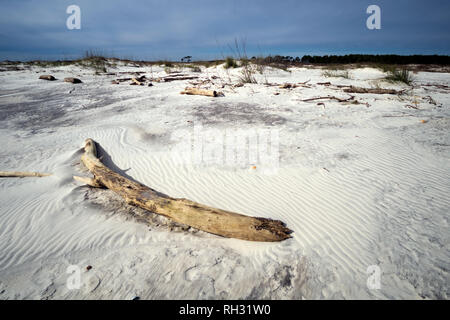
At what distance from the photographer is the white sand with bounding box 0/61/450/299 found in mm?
1866

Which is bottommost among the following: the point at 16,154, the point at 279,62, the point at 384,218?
the point at 384,218

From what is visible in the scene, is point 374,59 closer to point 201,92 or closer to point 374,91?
point 374,91

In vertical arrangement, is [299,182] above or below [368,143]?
below

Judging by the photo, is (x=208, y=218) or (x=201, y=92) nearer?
(x=208, y=218)

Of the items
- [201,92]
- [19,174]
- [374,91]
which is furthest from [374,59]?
[19,174]

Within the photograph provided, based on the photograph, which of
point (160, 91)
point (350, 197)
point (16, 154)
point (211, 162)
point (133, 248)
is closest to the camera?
point (133, 248)

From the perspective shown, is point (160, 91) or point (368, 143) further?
point (160, 91)

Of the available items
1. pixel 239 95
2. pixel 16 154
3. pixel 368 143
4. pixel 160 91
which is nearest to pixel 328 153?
pixel 368 143

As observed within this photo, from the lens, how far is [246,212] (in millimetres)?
2779

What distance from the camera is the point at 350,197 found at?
2896mm

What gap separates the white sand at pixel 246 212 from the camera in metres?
1.87
